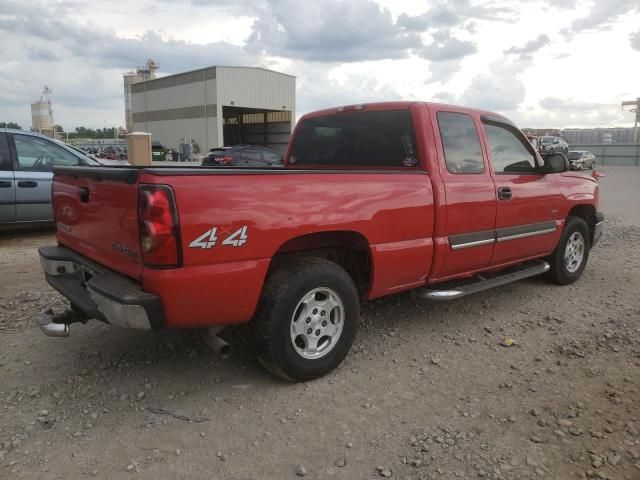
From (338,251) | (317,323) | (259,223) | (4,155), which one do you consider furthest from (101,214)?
(4,155)

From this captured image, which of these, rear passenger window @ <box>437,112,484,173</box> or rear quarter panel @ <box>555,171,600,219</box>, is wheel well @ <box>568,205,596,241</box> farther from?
rear passenger window @ <box>437,112,484,173</box>

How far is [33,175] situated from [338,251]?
5.90 meters

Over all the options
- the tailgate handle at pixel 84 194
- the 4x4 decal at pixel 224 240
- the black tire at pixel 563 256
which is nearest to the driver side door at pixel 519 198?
the black tire at pixel 563 256

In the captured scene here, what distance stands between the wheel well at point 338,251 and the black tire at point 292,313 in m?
0.09

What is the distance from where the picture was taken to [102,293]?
296 cm

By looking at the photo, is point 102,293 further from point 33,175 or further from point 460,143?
point 33,175

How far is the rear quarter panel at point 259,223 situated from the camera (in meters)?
2.82

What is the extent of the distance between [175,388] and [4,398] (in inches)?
40.2

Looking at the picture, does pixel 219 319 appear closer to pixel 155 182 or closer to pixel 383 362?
pixel 155 182

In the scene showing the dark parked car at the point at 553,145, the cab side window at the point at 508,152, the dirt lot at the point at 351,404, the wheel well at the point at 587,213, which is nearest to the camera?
the dirt lot at the point at 351,404

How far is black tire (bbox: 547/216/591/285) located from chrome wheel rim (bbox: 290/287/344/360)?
320cm

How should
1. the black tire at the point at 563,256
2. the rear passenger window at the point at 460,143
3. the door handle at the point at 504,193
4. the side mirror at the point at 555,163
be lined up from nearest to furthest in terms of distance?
the rear passenger window at the point at 460,143 < the door handle at the point at 504,193 < the side mirror at the point at 555,163 < the black tire at the point at 563,256

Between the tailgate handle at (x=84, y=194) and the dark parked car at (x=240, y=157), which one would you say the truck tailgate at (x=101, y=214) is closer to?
the tailgate handle at (x=84, y=194)

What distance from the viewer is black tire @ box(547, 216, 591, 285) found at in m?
5.67
